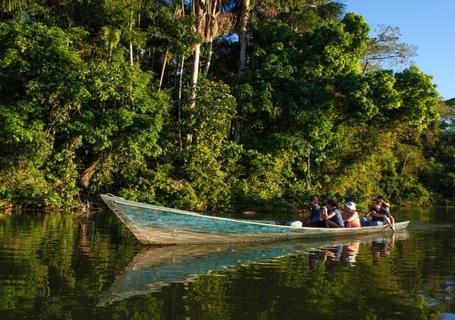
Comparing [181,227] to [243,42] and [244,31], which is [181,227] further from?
[244,31]

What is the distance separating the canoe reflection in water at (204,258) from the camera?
853 centimetres

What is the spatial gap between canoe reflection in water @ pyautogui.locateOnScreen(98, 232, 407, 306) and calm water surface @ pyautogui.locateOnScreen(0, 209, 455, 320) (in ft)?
0.07

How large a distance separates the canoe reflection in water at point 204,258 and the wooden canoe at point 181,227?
0.19 meters

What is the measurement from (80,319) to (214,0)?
24.2 m

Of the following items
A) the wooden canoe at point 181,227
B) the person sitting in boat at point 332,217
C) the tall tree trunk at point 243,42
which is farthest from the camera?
the tall tree trunk at point 243,42

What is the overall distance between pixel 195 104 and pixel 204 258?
52.4ft

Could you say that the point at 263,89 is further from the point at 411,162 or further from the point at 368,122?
the point at 411,162

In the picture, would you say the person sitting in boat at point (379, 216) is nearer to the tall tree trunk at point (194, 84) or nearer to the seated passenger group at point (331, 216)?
the seated passenger group at point (331, 216)

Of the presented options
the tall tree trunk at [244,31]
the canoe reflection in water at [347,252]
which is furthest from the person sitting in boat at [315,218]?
the tall tree trunk at [244,31]

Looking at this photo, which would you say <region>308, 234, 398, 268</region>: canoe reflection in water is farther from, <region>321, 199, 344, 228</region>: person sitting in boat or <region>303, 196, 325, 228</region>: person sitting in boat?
<region>303, 196, 325, 228</region>: person sitting in boat

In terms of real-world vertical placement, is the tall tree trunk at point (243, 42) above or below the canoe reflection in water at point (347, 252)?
above

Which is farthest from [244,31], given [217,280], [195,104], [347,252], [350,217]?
[217,280]

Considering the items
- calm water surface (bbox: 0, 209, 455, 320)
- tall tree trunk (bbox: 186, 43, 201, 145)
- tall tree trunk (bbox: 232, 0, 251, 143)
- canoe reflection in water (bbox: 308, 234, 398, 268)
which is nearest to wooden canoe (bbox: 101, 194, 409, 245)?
calm water surface (bbox: 0, 209, 455, 320)

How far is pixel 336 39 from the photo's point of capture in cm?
2906
